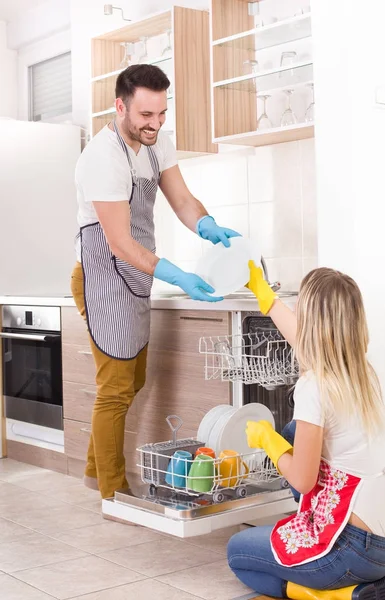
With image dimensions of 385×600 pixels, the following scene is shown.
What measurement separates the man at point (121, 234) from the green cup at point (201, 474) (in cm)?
70

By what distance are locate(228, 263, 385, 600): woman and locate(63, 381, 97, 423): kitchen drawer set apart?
1.64 meters

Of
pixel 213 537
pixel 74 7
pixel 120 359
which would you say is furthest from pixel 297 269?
pixel 74 7

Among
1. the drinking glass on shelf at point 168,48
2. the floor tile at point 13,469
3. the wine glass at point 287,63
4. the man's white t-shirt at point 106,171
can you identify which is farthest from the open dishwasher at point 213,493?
the drinking glass on shelf at point 168,48

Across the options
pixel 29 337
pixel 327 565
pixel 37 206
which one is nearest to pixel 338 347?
pixel 327 565

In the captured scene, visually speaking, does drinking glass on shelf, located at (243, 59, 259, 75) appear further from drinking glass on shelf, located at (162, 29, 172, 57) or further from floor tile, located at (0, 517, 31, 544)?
floor tile, located at (0, 517, 31, 544)

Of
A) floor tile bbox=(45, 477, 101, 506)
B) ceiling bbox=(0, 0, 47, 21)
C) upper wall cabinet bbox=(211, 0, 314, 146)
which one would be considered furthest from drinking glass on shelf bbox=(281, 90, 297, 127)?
ceiling bbox=(0, 0, 47, 21)

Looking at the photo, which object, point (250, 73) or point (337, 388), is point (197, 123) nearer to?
point (250, 73)

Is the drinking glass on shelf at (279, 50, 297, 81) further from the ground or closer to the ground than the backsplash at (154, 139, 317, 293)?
further from the ground

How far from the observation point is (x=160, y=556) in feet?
8.84

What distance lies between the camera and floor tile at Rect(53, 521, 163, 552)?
281 centimetres

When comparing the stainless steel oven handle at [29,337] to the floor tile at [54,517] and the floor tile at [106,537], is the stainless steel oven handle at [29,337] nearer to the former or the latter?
the floor tile at [54,517]

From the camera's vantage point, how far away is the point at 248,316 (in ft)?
9.81

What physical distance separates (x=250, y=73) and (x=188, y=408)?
4.57ft

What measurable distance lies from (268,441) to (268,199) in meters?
1.69
